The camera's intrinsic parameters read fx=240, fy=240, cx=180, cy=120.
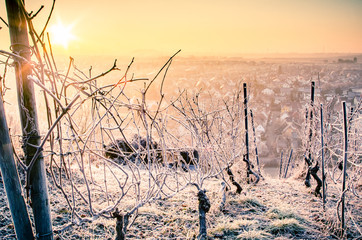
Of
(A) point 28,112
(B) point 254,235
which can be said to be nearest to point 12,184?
(A) point 28,112

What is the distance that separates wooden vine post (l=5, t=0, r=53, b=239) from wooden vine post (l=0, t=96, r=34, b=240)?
4.0 inches

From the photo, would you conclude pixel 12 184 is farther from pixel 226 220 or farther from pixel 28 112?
pixel 226 220

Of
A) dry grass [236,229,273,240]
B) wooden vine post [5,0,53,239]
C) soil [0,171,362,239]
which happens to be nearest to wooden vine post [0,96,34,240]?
wooden vine post [5,0,53,239]

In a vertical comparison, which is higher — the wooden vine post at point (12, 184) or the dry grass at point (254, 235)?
the wooden vine post at point (12, 184)

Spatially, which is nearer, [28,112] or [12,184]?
[12,184]

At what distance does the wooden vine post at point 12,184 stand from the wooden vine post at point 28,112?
103mm

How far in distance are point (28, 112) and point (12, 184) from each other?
0.34m

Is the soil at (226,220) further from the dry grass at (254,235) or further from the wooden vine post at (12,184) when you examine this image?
the wooden vine post at (12,184)

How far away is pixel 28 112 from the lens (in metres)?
1.17

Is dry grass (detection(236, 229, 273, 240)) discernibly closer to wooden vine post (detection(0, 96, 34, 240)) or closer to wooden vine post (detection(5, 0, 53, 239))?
wooden vine post (detection(5, 0, 53, 239))

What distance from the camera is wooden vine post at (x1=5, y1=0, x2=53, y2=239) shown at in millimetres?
1109

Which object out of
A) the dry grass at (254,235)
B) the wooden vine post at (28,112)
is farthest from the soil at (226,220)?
the wooden vine post at (28,112)

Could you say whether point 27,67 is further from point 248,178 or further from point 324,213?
point 248,178

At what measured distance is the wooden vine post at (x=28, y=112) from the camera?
1109mm
